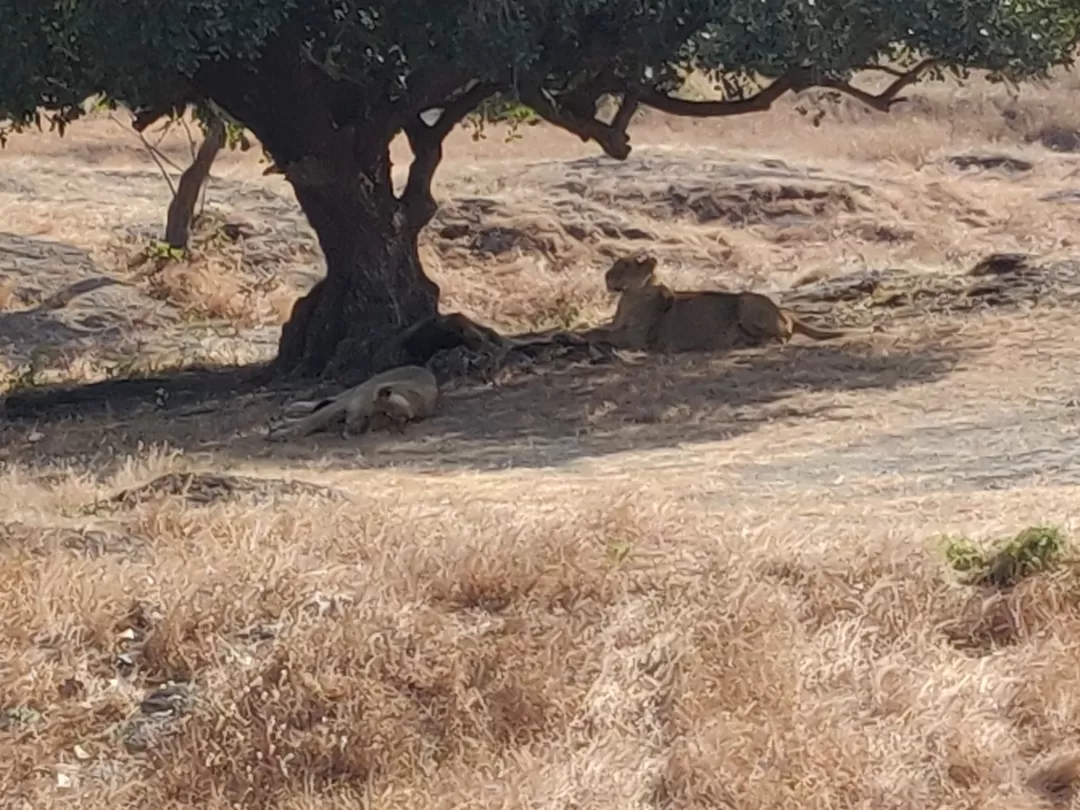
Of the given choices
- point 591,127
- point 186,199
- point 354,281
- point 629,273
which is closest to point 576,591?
point 354,281

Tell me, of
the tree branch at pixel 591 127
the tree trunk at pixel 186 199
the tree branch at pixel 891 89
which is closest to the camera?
the tree branch at pixel 891 89

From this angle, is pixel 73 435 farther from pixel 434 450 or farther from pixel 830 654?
pixel 830 654

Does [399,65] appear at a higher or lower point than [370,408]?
higher

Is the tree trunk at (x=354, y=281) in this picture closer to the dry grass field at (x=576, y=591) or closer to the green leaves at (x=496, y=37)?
the dry grass field at (x=576, y=591)

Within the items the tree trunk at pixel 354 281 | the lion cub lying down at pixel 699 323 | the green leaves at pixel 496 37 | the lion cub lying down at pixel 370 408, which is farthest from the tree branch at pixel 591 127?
the lion cub lying down at pixel 370 408

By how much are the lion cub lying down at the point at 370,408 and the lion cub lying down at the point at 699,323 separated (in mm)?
2682

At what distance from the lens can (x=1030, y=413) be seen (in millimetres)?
10414

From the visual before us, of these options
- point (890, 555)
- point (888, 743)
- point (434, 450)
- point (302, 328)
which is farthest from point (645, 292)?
point (888, 743)

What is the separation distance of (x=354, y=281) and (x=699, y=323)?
8.70ft

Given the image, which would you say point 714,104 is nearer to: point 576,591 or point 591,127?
point 591,127

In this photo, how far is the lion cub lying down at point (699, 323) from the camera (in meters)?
13.6

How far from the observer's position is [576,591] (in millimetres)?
6699

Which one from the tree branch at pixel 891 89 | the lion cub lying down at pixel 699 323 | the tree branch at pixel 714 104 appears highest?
the tree branch at pixel 891 89

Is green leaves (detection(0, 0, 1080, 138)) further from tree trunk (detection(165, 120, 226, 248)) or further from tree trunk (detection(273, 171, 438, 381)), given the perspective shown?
tree trunk (detection(165, 120, 226, 248))
